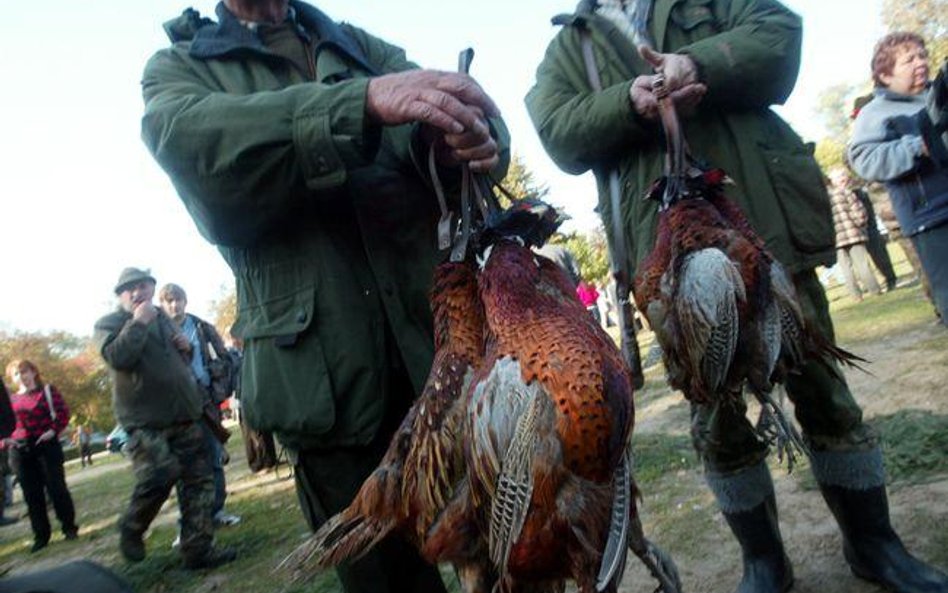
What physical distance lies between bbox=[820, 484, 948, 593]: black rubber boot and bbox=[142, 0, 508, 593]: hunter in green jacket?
1.69m

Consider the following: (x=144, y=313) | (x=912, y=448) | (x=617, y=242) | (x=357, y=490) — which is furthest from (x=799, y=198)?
(x=144, y=313)

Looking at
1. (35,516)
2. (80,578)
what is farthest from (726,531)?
(35,516)

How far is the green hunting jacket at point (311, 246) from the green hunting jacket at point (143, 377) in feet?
13.7

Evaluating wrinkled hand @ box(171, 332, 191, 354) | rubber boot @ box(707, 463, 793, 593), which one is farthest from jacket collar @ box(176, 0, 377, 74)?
wrinkled hand @ box(171, 332, 191, 354)

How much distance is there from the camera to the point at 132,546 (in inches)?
223

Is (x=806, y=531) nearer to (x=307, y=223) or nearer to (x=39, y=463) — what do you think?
(x=307, y=223)

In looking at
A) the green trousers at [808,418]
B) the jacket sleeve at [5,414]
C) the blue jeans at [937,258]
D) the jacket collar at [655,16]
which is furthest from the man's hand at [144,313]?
the blue jeans at [937,258]

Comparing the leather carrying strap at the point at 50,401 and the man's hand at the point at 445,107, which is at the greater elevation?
the man's hand at the point at 445,107

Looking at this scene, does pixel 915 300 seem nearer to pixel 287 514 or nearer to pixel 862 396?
pixel 862 396

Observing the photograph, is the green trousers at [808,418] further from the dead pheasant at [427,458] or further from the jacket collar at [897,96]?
the jacket collar at [897,96]

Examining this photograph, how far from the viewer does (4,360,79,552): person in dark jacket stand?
779 centimetres

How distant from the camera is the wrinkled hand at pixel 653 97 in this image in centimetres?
221

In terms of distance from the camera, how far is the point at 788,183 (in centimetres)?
251

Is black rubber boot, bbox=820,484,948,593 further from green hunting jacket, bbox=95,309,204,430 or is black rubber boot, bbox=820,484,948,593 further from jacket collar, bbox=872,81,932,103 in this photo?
green hunting jacket, bbox=95,309,204,430
